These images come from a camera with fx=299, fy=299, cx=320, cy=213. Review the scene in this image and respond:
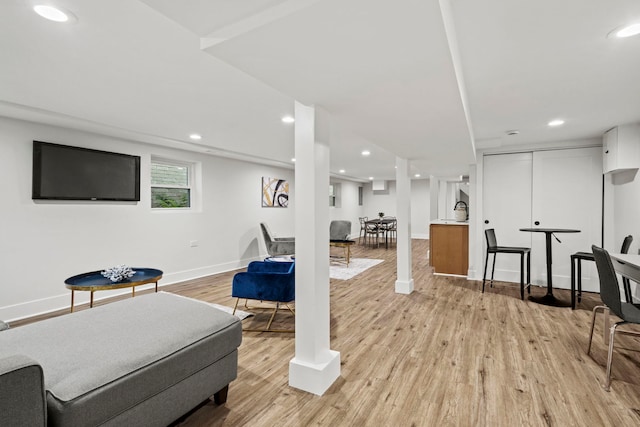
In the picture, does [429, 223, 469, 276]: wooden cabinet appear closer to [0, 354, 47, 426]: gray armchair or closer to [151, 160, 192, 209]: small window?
[151, 160, 192, 209]: small window

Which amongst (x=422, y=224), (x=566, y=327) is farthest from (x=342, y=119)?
(x=422, y=224)

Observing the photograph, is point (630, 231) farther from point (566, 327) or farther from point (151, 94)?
point (151, 94)

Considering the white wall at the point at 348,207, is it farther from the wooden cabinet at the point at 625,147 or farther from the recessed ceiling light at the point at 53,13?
the recessed ceiling light at the point at 53,13

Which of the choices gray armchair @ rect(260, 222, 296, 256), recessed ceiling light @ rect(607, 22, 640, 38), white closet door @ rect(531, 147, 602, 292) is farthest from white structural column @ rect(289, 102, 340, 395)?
white closet door @ rect(531, 147, 602, 292)

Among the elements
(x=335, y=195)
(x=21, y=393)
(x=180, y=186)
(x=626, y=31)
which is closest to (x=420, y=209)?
(x=335, y=195)

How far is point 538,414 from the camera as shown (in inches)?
71.6

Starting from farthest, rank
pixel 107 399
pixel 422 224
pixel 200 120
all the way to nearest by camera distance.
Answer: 1. pixel 422 224
2. pixel 200 120
3. pixel 107 399

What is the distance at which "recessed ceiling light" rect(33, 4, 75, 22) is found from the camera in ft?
4.85

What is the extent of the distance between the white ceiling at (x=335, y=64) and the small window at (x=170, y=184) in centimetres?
142

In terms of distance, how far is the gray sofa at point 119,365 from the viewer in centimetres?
107

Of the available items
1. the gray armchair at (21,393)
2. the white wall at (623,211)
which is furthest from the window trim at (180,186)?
the white wall at (623,211)

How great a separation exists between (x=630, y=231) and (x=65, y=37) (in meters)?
5.72

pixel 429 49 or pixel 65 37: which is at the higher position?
pixel 65 37

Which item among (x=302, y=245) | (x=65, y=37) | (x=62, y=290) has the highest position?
(x=65, y=37)
